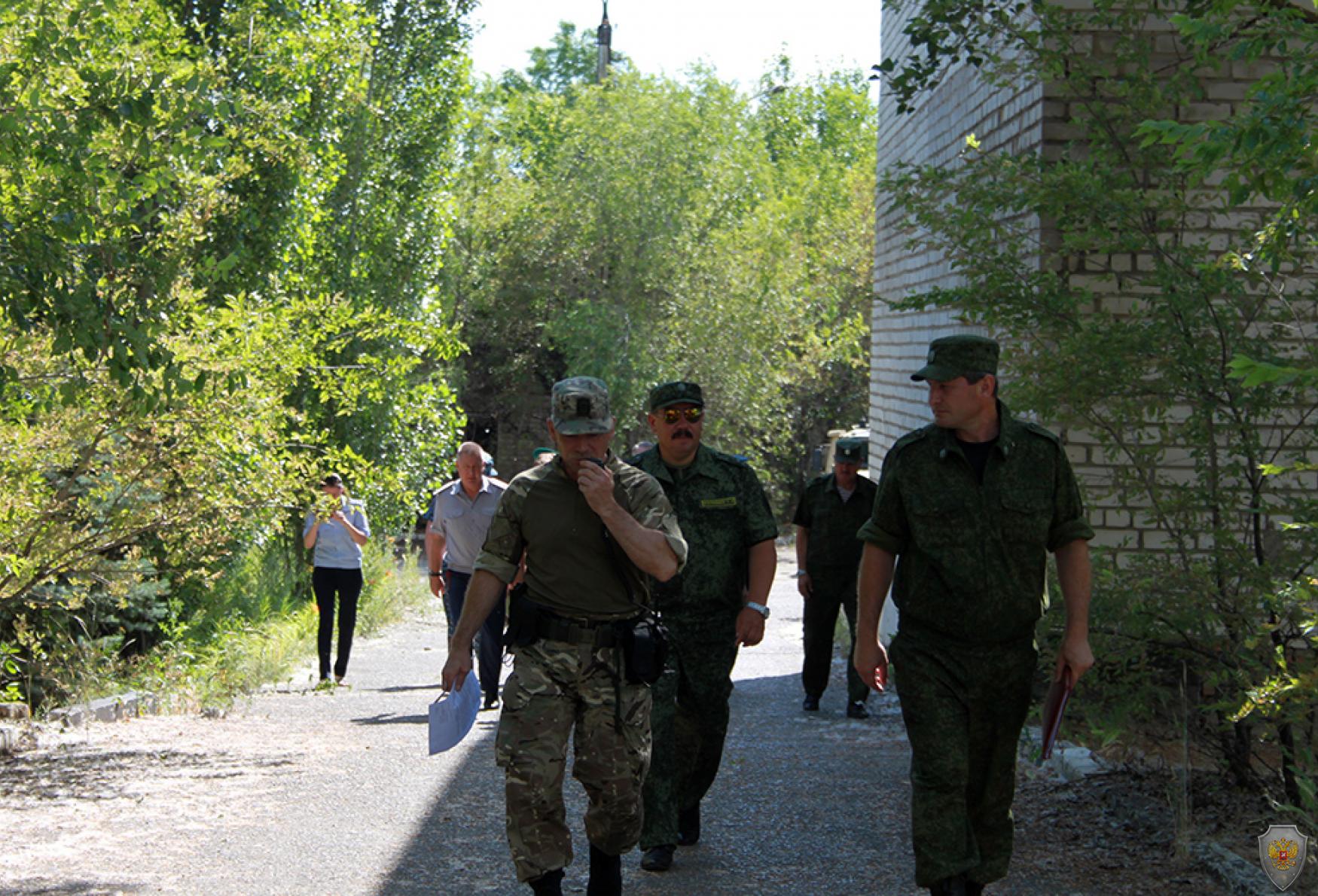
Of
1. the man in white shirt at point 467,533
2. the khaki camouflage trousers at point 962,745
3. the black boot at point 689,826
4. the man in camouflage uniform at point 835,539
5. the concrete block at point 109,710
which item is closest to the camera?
the khaki camouflage trousers at point 962,745

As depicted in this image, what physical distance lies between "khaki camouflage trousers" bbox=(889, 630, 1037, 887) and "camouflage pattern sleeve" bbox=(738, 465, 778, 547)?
149 cm

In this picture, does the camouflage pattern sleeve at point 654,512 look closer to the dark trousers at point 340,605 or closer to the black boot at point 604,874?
the black boot at point 604,874

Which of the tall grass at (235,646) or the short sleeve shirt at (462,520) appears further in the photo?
the tall grass at (235,646)

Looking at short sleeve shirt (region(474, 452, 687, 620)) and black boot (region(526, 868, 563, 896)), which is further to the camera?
short sleeve shirt (region(474, 452, 687, 620))

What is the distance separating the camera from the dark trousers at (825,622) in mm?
11039

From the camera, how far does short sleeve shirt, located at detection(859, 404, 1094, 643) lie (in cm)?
537

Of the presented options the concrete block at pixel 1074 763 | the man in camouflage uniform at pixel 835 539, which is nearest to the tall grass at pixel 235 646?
the man in camouflage uniform at pixel 835 539

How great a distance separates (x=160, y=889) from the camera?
6.32 meters

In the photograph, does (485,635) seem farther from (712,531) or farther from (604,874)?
(604,874)

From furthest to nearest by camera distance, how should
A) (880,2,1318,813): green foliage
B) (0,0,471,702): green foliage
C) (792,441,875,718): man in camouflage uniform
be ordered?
1. (792,441,875,718): man in camouflage uniform
2. (0,0,471,702): green foliage
3. (880,2,1318,813): green foliage

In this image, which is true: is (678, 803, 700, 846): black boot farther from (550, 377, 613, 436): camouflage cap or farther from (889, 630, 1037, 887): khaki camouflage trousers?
(550, 377, 613, 436): camouflage cap

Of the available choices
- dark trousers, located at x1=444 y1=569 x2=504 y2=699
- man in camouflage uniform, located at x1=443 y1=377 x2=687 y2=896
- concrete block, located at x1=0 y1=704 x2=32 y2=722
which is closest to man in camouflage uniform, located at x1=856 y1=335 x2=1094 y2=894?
man in camouflage uniform, located at x1=443 y1=377 x2=687 y2=896

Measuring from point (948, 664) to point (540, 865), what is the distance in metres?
1.52

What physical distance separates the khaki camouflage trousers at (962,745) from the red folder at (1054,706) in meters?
0.09
